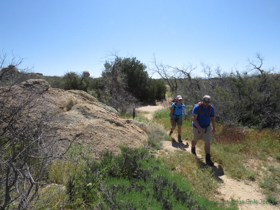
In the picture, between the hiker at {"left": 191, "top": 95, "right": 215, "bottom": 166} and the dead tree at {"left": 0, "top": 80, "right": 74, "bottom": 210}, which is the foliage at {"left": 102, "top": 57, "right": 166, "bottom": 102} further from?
the dead tree at {"left": 0, "top": 80, "right": 74, "bottom": 210}

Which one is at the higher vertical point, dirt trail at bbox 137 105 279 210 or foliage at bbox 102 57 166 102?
foliage at bbox 102 57 166 102

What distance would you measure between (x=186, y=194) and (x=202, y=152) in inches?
122

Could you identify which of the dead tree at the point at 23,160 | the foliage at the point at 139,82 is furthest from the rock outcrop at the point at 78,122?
the foliage at the point at 139,82

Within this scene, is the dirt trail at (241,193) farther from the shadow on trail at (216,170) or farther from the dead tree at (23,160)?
A: the dead tree at (23,160)

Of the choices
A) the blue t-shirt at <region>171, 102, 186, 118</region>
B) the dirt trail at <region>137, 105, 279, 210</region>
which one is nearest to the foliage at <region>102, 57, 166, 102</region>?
the blue t-shirt at <region>171, 102, 186, 118</region>

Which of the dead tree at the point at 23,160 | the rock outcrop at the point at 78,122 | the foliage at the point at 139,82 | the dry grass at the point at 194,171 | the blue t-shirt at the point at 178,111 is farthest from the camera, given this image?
the foliage at the point at 139,82

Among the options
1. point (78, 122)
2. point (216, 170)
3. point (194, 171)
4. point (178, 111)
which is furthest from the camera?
point (178, 111)

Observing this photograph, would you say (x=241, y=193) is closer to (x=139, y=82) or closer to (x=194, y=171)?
(x=194, y=171)

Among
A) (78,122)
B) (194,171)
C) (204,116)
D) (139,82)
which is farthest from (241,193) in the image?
(139,82)

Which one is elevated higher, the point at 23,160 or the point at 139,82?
the point at 139,82

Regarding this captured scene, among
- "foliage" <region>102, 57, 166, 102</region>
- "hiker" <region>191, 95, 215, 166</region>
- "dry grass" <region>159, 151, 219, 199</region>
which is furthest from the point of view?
"foliage" <region>102, 57, 166, 102</region>

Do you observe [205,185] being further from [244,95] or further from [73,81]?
[73,81]

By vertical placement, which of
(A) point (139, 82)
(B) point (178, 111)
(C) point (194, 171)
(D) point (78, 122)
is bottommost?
(C) point (194, 171)

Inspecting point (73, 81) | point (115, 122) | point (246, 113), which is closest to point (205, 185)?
point (115, 122)
